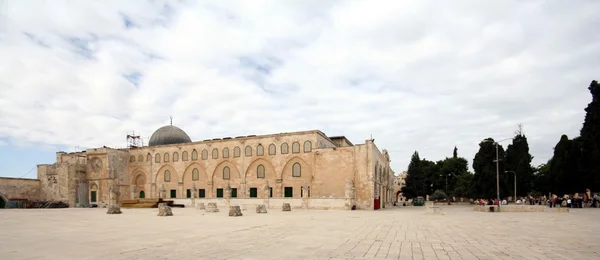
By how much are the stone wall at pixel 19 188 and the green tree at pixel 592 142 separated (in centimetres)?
6143

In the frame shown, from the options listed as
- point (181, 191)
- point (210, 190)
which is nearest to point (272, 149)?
point (210, 190)

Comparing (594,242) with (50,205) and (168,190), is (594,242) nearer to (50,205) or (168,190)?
(168,190)

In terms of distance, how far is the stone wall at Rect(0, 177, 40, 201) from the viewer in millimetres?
43406

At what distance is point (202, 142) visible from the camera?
4638 centimetres

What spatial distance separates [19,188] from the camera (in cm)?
4534

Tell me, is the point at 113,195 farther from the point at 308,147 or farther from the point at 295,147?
the point at 308,147

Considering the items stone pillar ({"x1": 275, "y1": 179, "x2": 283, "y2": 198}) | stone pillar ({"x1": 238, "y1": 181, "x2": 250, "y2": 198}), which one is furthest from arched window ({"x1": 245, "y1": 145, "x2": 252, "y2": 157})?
stone pillar ({"x1": 275, "y1": 179, "x2": 283, "y2": 198})

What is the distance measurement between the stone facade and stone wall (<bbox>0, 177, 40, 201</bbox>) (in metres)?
0.89

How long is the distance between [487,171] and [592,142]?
32.2 feet

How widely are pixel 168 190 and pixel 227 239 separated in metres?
40.2

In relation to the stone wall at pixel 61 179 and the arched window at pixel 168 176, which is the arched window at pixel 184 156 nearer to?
the arched window at pixel 168 176

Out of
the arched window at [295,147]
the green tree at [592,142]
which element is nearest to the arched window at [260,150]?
the arched window at [295,147]

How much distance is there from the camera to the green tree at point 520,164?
48094mm

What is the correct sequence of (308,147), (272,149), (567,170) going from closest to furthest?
(308,147) → (567,170) → (272,149)
